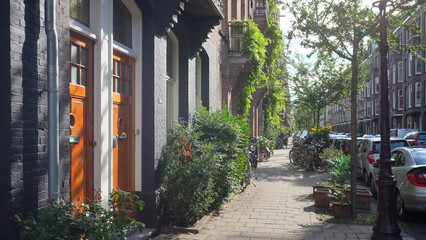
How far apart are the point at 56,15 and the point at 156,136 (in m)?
2.90

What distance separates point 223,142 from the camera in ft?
28.5

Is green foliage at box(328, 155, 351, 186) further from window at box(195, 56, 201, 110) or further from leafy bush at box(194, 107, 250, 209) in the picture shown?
window at box(195, 56, 201, 110)

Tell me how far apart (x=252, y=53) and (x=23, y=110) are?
1121 cm

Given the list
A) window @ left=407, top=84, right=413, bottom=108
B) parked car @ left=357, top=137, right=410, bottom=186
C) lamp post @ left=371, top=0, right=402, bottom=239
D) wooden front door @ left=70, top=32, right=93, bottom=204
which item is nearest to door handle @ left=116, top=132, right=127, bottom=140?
wooden front door @ left=70, top=32, right=93, bottom=204

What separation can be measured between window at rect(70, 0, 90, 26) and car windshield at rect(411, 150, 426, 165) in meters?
6.99

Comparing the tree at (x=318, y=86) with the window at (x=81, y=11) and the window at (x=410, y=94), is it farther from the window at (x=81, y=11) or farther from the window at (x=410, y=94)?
the window at (x=81, y=11)

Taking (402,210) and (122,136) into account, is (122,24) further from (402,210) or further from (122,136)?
(402,210)

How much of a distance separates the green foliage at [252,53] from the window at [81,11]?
9.26 m

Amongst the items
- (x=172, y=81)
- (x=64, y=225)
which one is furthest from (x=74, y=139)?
(x=172, y=81)

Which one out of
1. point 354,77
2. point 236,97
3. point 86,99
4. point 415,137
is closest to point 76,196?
point 86,99

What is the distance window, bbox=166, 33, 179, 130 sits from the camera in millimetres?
8422

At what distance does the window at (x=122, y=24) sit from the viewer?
6.00 m

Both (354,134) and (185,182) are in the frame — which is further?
(354,134)

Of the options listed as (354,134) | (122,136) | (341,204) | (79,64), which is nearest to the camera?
(79,64)
